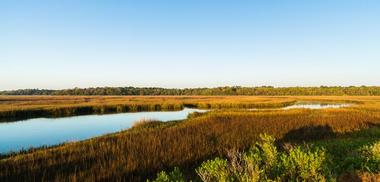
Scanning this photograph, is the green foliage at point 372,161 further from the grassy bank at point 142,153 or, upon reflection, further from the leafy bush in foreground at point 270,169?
the grassy bank at point 142,153

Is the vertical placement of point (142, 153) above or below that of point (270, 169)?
below

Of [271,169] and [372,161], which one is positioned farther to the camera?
[372,161]

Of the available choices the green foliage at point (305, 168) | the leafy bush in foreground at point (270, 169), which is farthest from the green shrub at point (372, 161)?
the leafy bush in foreground at point (270, 169)

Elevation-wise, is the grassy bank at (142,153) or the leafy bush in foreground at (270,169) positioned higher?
the leafy bush in foreground at (270,169)

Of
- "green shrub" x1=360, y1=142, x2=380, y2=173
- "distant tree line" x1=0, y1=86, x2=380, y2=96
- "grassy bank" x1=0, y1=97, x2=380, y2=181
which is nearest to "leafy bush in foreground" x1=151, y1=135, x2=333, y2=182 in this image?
"grassy bank" x1=0, y1=97, x2=380, y2=181

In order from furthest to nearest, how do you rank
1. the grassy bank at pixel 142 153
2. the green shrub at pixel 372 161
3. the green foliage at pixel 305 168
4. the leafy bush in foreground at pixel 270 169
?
the grassy bank at pixel 142 153, the green shrub at pixel 372 161, the green foliage at pixel 305 168, the leafy bush in foreground at pixel 270 169

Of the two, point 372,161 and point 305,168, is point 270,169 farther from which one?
point 372,161

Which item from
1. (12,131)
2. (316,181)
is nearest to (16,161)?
(316,181)

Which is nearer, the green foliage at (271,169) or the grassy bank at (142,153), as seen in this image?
the green foliage at (271,169)

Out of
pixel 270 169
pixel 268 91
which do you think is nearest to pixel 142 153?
pixel 270 169

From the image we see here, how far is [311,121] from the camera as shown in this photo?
72.1 ft

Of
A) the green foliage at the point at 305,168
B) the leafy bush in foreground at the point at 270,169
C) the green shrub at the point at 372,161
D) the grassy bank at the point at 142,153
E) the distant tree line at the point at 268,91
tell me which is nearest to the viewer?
the leafy bush in foreground at the point at 270,169

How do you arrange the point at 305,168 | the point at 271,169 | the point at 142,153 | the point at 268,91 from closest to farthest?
the point at 305,168 < the point at 271,169 < the point at 142,153 < the point at 268,91

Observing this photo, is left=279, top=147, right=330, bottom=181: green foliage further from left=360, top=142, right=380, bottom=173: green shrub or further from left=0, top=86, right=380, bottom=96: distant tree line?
left=0, top=86, right=380, bottom=96: distant tree line
